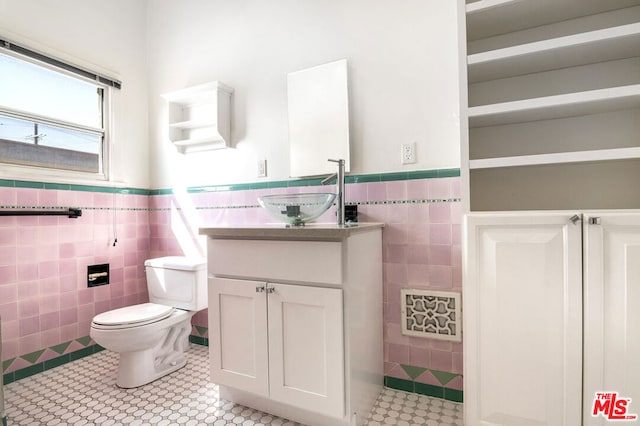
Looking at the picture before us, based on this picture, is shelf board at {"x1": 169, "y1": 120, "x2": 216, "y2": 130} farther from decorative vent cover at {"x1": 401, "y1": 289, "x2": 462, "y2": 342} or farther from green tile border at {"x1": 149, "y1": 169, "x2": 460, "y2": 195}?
decorative vent cover at {"x1": 401, "y1": 289, "x2": 462, "y2": 342}

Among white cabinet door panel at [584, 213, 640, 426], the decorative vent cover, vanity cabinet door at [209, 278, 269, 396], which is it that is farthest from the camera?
the decorative vent cover

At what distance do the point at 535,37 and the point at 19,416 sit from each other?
3015 mm

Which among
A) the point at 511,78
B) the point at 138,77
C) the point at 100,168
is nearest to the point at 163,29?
the point at 138,77

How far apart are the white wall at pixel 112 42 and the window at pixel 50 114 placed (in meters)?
0.09

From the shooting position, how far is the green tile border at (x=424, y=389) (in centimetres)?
166

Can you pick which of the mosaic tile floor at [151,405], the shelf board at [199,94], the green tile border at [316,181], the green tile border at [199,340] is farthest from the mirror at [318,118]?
the green tile border at [199,340]

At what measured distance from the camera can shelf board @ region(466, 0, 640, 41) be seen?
134cm

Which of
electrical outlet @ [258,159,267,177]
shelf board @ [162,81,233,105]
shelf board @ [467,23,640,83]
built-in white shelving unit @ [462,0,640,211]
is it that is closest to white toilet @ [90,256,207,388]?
electrical outlet @ [258,159,267,177]

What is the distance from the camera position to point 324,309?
1.36 metres

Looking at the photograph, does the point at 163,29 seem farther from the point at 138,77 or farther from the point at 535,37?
the point at 535,37

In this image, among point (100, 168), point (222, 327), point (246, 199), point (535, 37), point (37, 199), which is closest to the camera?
point (535, 37)

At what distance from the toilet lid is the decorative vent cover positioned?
137 centimetres

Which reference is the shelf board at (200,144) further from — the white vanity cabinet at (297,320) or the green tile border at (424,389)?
the green tile border at (424,389)

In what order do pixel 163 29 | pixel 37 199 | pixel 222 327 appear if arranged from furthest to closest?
1. pixel 163 29
2. pixel 37 199
3. pixel 222 327
